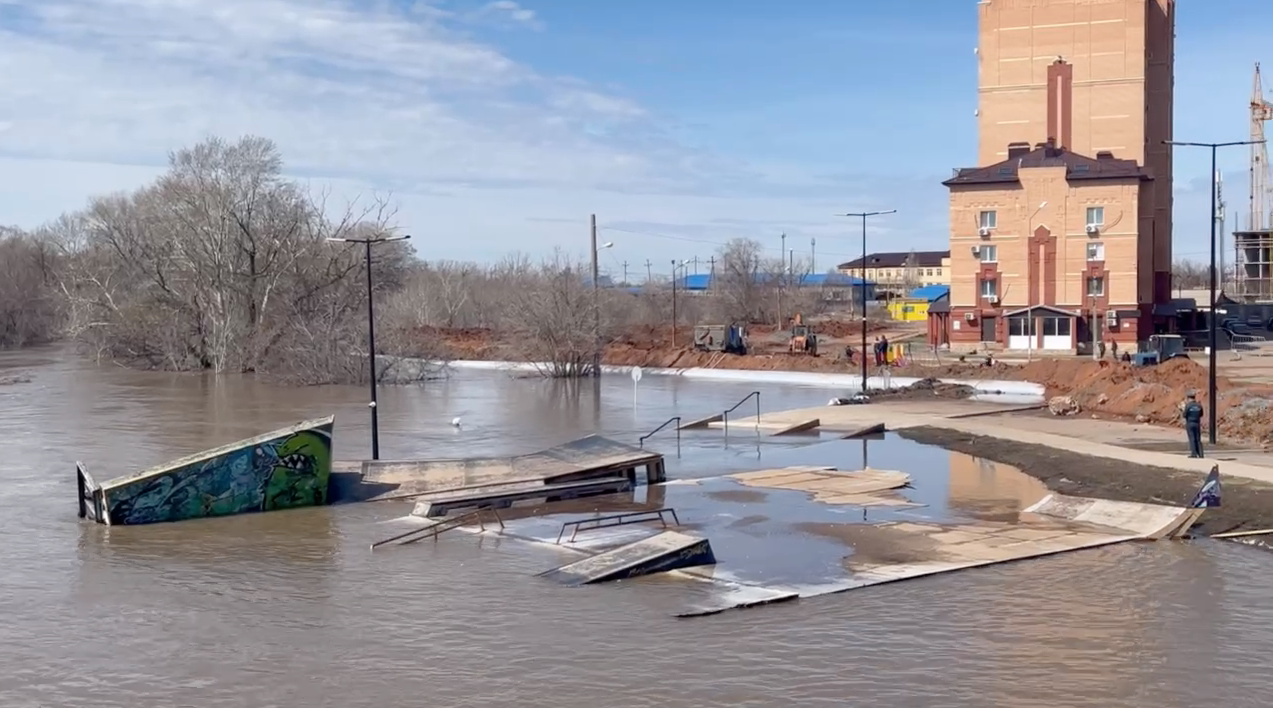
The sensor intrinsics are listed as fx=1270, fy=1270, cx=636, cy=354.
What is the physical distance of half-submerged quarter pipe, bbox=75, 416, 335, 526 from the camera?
76.5ft

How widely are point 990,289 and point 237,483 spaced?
51.9 metres

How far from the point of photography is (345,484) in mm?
26266

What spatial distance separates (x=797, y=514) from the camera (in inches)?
907

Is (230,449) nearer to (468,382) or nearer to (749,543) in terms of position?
(749,543)

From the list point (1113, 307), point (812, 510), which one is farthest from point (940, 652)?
point (1113, 307)

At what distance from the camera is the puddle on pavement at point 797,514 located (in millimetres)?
19208

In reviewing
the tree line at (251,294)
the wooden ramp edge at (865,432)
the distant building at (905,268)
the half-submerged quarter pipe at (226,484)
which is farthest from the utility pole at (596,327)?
the distant building at (905,268)

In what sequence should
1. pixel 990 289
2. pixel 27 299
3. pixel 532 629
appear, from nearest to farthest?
pixel 532 629 → pixel 990 289 → pixel 27 299

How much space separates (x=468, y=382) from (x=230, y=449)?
38.0 meters

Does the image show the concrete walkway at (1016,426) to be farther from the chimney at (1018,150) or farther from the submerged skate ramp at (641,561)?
the chimney at (1018,150)

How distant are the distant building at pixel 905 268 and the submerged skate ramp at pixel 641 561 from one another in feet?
493

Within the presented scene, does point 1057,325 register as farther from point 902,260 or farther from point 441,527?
point 902,260

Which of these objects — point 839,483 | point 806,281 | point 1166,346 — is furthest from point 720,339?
point 806,281

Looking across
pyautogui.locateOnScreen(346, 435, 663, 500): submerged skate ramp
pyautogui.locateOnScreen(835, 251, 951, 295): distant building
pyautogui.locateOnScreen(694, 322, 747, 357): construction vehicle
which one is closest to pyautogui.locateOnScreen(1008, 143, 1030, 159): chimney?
pyautogui.locateOnScreen(694, 322, 747, 357): construction vehicle
